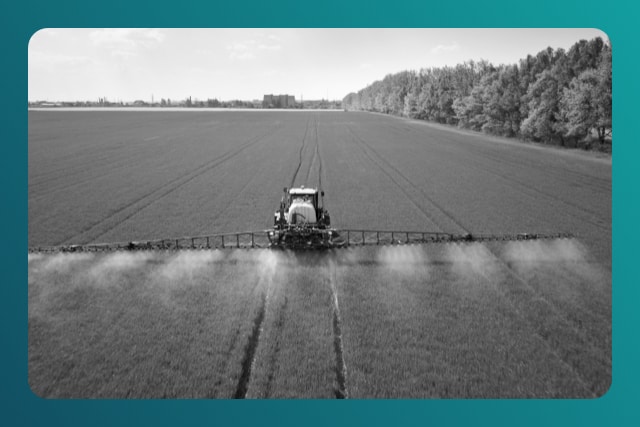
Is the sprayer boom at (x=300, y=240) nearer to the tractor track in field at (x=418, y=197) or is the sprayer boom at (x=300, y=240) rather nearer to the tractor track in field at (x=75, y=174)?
the tractor track in field at (x=418, y=197)

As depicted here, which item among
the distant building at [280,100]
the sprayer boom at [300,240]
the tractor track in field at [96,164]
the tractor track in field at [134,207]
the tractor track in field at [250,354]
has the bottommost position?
the tractor track in field at [250,354]

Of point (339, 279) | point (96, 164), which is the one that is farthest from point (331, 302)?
point (96, 164)

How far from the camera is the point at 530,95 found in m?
35.8

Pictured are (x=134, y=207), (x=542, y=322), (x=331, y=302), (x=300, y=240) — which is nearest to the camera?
(x=542, y=322)

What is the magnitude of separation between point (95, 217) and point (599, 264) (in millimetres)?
22494

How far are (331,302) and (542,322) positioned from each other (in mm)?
5570

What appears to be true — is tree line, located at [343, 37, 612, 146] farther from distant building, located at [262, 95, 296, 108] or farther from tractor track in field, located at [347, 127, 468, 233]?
tractor track in field, located at [347, 127, 468, 233]

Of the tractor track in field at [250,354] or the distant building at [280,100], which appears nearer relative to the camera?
the tractor track in field at [250,354]

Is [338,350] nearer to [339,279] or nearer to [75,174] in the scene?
[339,279]

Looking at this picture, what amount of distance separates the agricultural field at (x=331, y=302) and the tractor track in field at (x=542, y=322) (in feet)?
0.15

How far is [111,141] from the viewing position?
5553 centimetres

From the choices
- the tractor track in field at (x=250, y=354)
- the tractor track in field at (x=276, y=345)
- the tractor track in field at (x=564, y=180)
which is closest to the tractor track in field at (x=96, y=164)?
the tractor track in field at (x=250, y=354)

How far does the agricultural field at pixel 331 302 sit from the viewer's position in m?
8.83

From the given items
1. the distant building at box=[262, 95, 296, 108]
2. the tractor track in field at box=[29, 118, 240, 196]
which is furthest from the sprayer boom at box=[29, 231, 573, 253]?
the tractor track in field at box=[29, 118, 240, 196]
